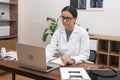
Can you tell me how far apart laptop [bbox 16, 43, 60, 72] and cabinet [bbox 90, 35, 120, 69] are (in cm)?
178

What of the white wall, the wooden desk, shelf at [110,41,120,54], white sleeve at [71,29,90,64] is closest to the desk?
the wooden desk

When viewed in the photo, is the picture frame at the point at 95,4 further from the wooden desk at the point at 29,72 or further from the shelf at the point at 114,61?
the wooden desk at the point at 29,72

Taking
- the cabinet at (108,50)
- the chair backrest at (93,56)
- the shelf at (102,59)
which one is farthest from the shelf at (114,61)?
the chair backrest at (93,56)

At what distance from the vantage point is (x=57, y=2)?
444cm

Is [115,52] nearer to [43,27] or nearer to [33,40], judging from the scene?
[43,27]

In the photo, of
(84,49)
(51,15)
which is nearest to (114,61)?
(84,49)

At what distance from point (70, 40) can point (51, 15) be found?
2416 millimetres

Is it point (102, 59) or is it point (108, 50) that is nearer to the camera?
point (108, 50)

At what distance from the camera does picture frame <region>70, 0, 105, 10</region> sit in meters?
3.84

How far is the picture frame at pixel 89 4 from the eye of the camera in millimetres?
3845

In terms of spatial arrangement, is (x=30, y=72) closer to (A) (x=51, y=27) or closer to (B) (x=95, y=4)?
(A) (x=51, y=27)

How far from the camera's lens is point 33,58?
5.63 ft

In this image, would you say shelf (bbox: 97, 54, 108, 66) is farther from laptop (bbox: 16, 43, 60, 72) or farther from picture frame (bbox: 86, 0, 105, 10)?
laptop (bbox: 16, 43, 60, 72)

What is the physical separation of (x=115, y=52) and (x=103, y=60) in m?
0.35
